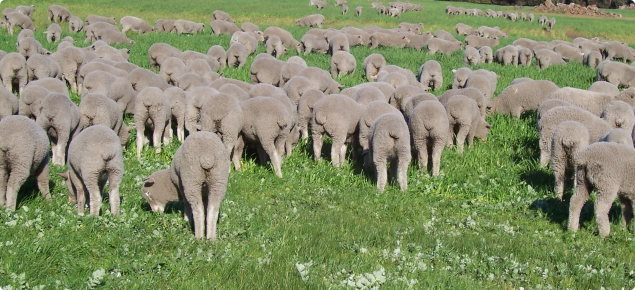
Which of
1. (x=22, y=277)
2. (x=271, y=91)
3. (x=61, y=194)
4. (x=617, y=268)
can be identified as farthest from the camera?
(x=271, y=91)

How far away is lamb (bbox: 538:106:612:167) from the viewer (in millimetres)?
9602

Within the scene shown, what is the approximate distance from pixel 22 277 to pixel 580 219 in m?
7.21

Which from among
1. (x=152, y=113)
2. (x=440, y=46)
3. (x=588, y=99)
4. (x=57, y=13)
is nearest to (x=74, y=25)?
(x=57, y=13)

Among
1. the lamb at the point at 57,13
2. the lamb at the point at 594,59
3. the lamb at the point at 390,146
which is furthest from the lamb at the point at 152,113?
the lamb at the point at 57,13

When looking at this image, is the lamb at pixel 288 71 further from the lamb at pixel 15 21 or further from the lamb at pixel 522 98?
the lamb at pixel 15 21

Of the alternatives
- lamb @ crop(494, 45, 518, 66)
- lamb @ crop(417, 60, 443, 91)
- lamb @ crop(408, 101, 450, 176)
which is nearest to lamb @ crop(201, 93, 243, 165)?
lamb @ crop(408, 101, 450, 176)

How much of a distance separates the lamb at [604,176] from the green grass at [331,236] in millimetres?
413

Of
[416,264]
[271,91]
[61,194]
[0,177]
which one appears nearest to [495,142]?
[271,91]

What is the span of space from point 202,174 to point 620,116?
8034 mm

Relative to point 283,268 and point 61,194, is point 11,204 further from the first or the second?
point 283,268

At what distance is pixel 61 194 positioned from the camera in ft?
26.4

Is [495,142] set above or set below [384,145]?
below

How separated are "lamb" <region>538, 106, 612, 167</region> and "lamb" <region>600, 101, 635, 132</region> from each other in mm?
850

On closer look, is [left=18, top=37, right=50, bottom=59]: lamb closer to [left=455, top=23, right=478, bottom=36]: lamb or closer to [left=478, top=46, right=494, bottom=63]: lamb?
[left=478, top=46, right=494, bottom=63]: lamb
